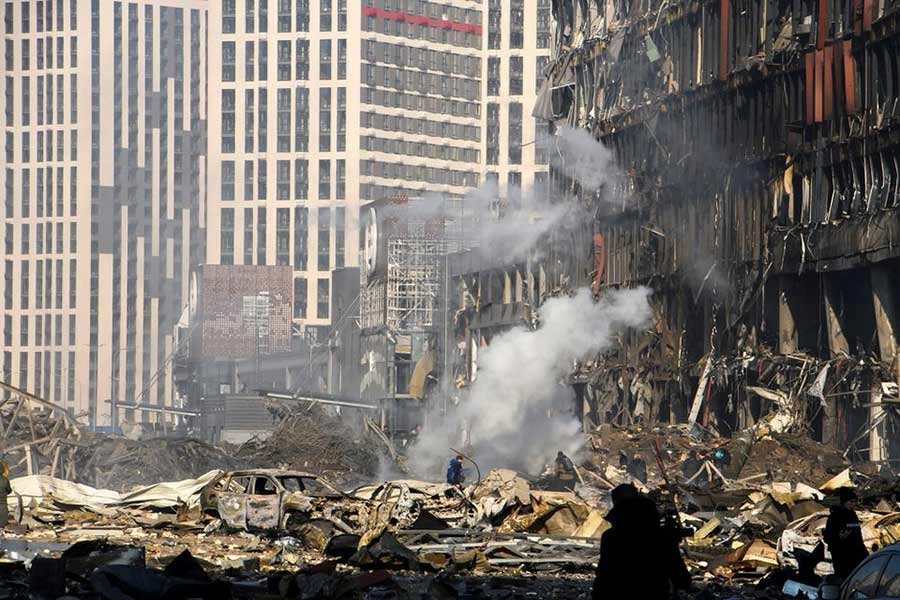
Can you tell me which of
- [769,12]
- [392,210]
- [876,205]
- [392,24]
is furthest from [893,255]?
[392,24]

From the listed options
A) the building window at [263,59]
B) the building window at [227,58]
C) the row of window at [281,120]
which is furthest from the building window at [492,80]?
the building window at [227,58]

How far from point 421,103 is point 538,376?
9490 cm

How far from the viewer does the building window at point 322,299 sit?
173625 mm

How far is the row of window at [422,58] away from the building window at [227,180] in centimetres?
1789

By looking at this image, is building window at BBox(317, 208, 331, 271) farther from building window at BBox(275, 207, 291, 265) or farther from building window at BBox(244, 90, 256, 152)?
building window at BBox(244, 90, 256, 152)

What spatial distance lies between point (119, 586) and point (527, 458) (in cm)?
5374

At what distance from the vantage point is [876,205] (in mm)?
56875

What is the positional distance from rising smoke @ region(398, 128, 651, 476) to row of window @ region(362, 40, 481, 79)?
8430cm

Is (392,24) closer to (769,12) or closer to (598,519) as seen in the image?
(769,12)

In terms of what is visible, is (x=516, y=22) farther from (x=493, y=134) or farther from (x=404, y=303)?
(x=404, y=303)

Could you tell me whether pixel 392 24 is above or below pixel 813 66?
above

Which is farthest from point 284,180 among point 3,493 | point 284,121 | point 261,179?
point 3,493

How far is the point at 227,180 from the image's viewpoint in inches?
7136

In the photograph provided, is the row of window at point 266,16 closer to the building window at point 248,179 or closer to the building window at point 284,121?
the building window at point 284,121
